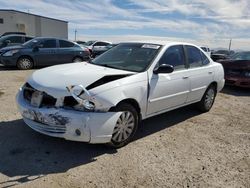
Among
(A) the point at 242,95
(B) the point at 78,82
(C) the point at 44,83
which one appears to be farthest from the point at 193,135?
(A) the point at 242,95

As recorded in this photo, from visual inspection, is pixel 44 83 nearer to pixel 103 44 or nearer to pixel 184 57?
pixel 184 57

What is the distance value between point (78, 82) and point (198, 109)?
139 inches

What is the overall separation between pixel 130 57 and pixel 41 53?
7.77 m

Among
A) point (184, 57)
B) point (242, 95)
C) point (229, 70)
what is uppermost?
point (184, 57)

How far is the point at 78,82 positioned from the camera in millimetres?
3707

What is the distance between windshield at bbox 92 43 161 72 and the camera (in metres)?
4.59

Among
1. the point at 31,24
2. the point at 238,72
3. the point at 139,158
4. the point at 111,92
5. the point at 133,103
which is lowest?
the point at 139,158

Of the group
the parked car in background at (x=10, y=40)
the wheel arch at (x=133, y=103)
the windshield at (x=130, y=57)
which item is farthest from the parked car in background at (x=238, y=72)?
the parked car in background at (x=10, y=40)

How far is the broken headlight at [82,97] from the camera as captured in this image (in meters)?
3.52

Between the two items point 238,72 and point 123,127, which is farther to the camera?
point 238,72

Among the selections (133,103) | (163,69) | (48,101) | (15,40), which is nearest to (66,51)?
(15,40)

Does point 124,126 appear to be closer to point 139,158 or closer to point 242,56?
point 139,158

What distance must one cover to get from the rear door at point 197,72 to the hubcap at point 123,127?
184cm

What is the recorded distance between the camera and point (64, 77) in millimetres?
3910
